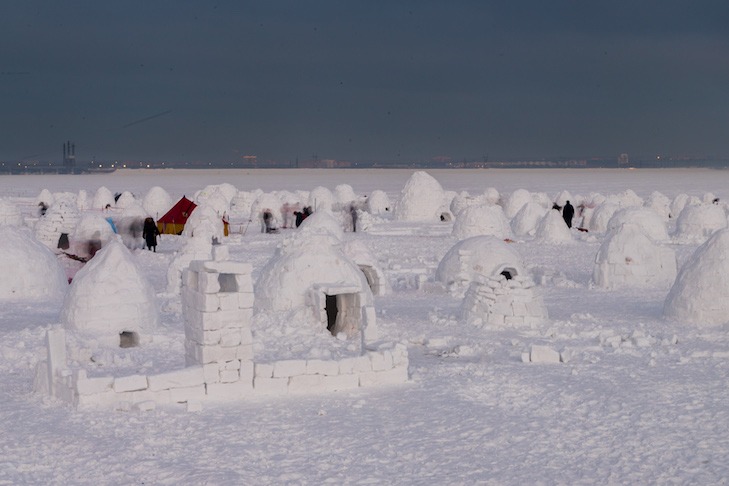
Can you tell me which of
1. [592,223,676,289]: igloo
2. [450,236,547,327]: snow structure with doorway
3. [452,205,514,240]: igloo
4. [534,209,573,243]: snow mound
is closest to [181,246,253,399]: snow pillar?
[450,236,547,327]: snow structure with doorway

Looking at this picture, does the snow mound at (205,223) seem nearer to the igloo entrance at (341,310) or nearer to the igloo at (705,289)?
the igloo entrance at (341,310)

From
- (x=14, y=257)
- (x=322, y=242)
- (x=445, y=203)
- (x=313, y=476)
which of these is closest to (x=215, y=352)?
(x=313, y=476)

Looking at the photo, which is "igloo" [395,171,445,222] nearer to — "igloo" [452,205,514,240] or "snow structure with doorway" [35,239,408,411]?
"igloo" [452,205,514,240]

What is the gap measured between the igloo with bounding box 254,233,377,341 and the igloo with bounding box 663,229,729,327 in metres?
5.71

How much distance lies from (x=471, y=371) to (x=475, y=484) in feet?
15.0

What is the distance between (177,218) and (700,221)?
20.6m

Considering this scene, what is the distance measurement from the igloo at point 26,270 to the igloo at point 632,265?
12.4m

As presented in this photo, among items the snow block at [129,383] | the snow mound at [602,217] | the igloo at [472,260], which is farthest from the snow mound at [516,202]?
the snow block at [129,383]

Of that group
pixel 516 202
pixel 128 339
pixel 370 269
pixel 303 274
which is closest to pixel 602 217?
pixel 516 202

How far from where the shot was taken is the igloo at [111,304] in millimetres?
14930

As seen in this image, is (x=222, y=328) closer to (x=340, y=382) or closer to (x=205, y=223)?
(x=340, y=382)

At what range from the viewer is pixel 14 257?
64.1 ft

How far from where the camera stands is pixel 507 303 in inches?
668

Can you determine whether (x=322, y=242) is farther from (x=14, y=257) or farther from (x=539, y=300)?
(x=14, y=257)
